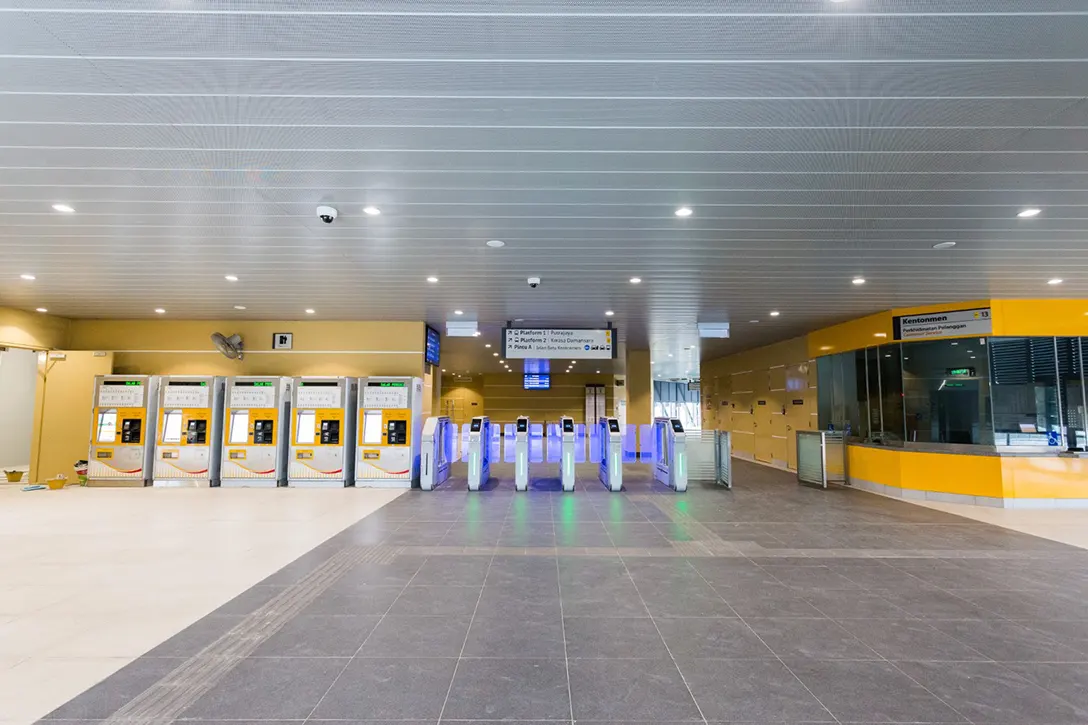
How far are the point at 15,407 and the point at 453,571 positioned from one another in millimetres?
13383

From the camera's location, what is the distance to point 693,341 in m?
11.9

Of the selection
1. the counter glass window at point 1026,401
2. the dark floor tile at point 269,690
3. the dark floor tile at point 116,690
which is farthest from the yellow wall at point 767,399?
the dark floor tile at point 116,690

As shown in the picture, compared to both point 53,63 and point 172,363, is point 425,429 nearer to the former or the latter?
point 172,363

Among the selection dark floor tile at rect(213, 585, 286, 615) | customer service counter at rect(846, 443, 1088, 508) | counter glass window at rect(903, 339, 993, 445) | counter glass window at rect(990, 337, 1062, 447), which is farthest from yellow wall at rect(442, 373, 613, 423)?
dark floor tile at rect(213, 585, 286, 615)

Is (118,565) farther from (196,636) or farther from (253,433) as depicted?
(253,433)

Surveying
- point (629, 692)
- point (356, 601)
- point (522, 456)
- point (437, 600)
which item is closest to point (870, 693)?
point (629, 692)

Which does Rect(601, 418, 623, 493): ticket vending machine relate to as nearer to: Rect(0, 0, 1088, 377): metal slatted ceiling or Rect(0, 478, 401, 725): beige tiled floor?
Rect(0, 0, 1088, 377): metal slatted ceiling

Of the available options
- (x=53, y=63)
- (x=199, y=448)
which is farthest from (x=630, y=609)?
(x=199, y=448)

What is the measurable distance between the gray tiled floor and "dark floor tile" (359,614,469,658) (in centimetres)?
1

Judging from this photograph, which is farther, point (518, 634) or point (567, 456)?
point (567, 456)

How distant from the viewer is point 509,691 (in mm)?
2383

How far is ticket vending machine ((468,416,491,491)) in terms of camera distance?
332 inches

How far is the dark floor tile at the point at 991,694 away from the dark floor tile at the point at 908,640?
8 cm

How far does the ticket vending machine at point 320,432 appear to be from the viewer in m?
8.84
